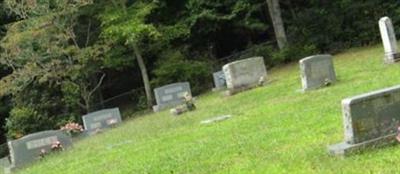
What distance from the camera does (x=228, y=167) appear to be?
8039mm

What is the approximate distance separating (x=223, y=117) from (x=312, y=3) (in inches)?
673

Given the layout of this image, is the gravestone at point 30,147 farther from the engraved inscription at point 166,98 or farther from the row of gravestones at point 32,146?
the engraved inscription at point 166,98

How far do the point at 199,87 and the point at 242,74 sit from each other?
302 inches

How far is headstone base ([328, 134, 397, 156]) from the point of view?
7.23m

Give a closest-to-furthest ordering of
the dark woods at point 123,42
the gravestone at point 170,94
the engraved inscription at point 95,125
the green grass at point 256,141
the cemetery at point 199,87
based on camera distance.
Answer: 1. the green grass at point 256,141
2. the cemetery at point 199,87
3. the engraved inscription at point 95,125
4. the gravestone at point 170,94
5. the dark woods at point 123,42

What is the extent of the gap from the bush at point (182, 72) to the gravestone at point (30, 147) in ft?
36.6

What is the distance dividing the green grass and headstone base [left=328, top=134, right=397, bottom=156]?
0.09m

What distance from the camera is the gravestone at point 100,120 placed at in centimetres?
2147

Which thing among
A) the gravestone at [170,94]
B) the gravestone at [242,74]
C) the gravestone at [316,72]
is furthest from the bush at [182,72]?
the gravestone at [316,72]

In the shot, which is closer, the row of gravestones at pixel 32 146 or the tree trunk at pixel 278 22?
the row of gravestones at pixel 32 146

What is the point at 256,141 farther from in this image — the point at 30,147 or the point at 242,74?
the point at 242,74

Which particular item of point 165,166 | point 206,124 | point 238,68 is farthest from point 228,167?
point 238,68

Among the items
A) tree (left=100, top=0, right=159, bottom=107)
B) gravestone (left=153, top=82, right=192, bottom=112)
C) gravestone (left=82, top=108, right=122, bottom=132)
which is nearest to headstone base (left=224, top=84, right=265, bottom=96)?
gravestone (left=153, top=82, right=192, bottom=112)

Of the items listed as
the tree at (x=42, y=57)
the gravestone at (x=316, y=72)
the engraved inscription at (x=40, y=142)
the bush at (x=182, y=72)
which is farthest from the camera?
the bush at (x=182, y=72)
